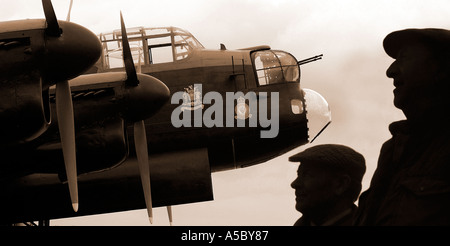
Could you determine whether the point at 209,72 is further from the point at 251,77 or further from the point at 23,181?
the point at 23,181

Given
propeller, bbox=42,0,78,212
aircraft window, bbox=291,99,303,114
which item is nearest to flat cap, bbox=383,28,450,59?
propeller, bbox=42,0,78,212

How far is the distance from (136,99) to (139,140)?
99 cm

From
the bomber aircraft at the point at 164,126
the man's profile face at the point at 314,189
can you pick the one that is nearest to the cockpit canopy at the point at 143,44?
the bomber aircraft at the point at 164,126

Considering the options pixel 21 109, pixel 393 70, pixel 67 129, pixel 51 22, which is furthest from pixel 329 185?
pixel 67 129

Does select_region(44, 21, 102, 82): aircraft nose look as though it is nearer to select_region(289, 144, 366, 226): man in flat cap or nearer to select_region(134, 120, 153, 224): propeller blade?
A: select_region(134, 120, 153, 224): propeller blade

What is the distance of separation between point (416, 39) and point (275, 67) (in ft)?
41.6

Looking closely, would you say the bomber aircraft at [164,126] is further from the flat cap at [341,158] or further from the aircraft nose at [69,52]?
the flat cap at [341,158]

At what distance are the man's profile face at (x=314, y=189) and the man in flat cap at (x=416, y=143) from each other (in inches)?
12.4

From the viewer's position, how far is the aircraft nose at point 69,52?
936cm

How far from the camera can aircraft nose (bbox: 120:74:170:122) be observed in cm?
1161

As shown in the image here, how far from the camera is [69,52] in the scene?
30.9 feet

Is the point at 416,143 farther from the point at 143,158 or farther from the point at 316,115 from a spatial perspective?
the point at 316,115

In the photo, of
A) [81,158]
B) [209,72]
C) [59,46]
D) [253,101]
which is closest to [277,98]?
[253,101]
